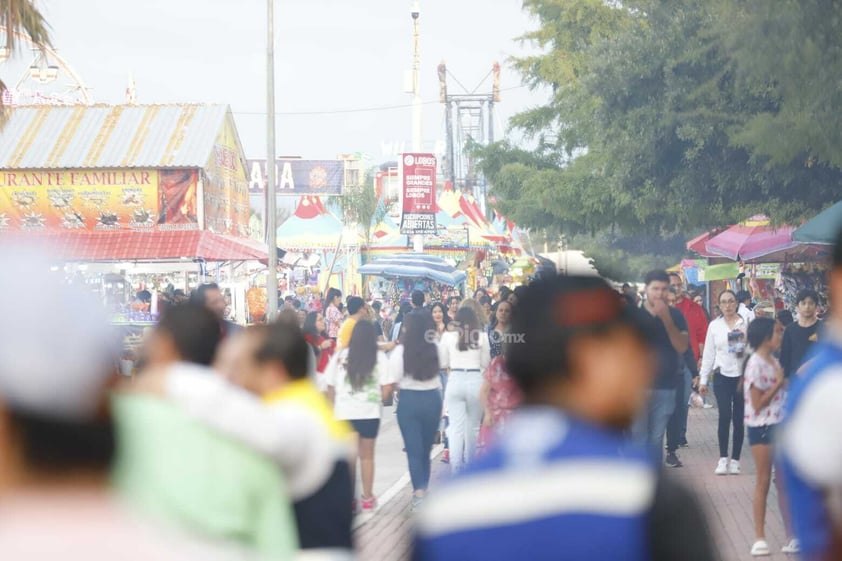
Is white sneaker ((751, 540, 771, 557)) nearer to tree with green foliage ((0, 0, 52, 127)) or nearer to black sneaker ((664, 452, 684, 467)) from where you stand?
black sneaker ((664, 452, 684, 467))

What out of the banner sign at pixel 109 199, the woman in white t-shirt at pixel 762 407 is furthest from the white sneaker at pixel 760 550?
the banner sign at pixel 109 199

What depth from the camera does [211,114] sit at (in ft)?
123

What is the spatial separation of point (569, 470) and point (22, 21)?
10.5 m

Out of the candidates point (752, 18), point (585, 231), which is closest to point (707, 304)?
point (585, 231)

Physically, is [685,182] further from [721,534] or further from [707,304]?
[707,304]

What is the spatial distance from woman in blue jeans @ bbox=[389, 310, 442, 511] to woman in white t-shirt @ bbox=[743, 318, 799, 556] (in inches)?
114

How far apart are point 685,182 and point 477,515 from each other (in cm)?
2102

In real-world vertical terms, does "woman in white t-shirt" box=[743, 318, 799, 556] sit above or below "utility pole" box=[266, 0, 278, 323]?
below

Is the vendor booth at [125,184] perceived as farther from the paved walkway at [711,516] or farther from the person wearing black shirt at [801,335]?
the person wearing black shirt at [801,335]

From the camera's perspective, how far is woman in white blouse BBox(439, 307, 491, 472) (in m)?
12.4

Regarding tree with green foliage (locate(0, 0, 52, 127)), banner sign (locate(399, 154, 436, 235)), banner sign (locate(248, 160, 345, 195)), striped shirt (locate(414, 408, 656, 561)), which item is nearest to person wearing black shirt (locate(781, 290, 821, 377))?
tree with green foliage (locate(0, 0, 52, 127))

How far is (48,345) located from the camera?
2213 millimetres

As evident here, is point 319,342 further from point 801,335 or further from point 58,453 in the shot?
point 58,453

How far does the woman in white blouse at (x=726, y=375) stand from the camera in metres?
13.5
